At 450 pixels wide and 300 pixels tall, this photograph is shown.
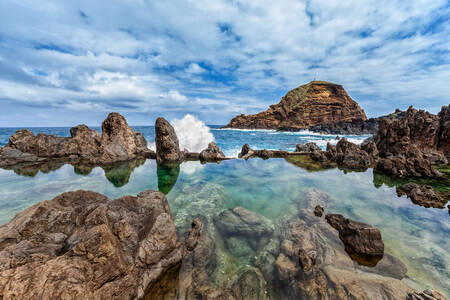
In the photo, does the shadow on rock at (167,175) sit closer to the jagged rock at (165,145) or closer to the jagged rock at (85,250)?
the jagged rock at (165,145)

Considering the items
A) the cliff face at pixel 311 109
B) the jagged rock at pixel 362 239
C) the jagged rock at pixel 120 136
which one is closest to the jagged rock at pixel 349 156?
the jagged rock at pixel 362 239

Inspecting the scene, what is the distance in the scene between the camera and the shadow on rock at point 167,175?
44.6ft

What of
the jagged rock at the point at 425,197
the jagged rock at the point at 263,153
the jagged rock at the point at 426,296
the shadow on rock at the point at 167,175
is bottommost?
the jagged rock at the point at 425,197

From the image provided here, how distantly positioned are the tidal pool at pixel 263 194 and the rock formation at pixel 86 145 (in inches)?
156

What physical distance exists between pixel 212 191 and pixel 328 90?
125 m

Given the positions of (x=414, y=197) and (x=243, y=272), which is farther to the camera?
(x=414, y=197)

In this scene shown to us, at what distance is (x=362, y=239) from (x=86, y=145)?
106ft

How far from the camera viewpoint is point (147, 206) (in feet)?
22.4

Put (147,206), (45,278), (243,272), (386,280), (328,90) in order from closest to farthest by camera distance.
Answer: (45,278), (386,280), (243,272), (147,206), (328,90)

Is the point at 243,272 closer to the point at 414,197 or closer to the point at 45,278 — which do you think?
the point at 45,278

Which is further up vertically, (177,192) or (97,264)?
(97,264)

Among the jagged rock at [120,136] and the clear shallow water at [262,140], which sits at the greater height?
the jagged rock at [120,136]

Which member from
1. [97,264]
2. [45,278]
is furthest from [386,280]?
[45,278]

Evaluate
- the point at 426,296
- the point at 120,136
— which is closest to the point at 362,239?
the point at 426,296
